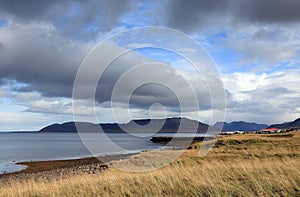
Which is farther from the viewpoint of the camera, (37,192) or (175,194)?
(37,192)

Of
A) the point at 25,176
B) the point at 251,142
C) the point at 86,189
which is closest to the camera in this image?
the point at 86,189

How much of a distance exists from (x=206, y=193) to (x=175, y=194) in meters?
0.97

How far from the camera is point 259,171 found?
12.0 meters

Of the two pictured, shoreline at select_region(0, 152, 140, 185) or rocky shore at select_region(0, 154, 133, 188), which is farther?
shoreline at select_region(0, 152, 140, 185)

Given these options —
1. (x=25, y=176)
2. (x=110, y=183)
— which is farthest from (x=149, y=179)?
(x=25, y=176)

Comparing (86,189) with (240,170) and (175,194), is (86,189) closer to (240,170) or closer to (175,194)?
(175,194)

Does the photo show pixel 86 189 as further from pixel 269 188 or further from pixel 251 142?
pixel 251 142

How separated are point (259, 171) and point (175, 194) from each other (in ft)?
14.8

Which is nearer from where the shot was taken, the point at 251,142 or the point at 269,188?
the point at 269,188

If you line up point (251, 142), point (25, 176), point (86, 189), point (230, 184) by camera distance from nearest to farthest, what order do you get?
point (230, 184) → point (86, 189) → point (25, 176) → point (251, 142)

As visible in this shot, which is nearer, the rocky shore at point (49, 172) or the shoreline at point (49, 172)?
the rocky shore at point (49, 172)

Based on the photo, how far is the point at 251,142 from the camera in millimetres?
38062

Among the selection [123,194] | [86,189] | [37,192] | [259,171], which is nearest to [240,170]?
[259,171]

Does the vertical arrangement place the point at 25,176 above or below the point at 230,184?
below
